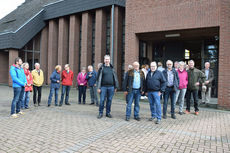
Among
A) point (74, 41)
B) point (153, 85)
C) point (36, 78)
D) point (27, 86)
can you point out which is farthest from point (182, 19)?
point (74, 41)

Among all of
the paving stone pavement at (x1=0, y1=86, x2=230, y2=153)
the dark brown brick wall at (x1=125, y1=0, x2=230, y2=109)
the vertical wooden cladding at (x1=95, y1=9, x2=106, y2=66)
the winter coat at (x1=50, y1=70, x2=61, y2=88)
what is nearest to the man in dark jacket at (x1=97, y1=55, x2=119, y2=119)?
the paving stone pavement at (x1=0, y1=86, x2=230, y2=153)

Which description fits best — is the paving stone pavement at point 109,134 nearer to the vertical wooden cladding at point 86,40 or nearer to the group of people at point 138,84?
the group of people at point 138,84

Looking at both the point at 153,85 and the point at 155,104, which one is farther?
the point at 155,104

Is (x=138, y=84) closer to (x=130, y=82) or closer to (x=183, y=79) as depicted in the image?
(x=130, y=82)

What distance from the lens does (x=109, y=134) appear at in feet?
14.6

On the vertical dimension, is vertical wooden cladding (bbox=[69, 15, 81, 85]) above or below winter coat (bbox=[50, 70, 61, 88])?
above

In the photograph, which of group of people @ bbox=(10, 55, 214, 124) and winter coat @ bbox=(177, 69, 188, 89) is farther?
winter coat @ bbox=(177, 69, 188, 89)

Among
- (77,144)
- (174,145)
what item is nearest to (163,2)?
(174,145)

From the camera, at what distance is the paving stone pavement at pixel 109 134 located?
3.64 metres

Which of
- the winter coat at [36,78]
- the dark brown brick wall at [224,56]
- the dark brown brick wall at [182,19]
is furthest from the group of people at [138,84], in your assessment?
the dark brown brick wall at [182,19]

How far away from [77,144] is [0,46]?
1777 centimetres

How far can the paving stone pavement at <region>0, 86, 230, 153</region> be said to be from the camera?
3.64 metres

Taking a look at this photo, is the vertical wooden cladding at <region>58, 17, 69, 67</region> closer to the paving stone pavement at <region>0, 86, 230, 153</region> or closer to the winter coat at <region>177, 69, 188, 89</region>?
the paving stone pavement at <region>0, 86, 230, 153</region>

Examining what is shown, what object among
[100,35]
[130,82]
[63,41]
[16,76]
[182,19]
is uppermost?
[100,35]
